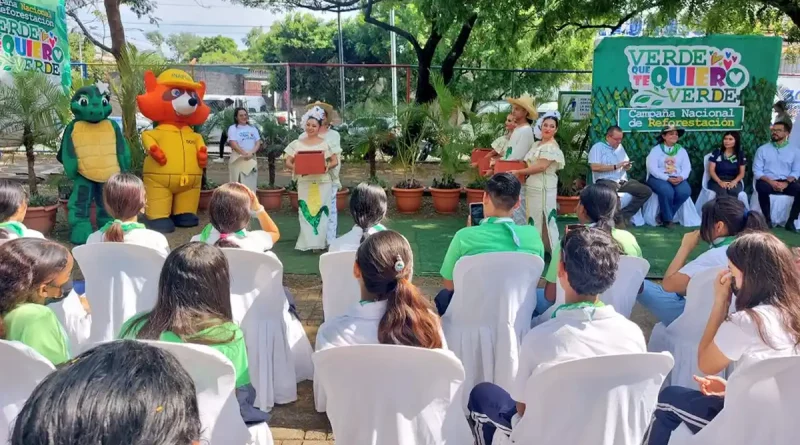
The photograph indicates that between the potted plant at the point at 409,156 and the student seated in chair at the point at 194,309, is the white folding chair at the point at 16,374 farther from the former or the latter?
the potted plant at the point at 409,156

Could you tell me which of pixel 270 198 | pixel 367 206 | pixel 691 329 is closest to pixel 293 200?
pixel 270 198

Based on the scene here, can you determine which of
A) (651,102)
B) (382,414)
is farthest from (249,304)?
(651,102)

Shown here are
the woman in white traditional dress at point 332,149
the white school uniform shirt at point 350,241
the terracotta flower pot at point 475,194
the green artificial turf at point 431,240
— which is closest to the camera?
the white school uniform shirt at point 350,241

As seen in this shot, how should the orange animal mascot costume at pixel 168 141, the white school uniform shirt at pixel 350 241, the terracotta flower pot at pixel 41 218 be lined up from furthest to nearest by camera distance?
the orange animal mascot costume at pixel 168 141 → the terracotta flower pot at pixel 41 218 → the white school uniform shirt at pixel 350 241

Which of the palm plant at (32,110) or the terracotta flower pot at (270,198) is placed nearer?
the palm plant at (32,110)

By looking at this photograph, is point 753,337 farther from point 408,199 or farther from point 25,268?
point 408,199

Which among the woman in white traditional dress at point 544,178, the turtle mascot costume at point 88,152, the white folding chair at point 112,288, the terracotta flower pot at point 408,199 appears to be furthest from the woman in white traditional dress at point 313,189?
the white folding chair at point 112,288

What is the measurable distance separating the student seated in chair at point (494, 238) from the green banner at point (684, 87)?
4.84 metres

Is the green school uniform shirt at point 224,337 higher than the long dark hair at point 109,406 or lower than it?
lower

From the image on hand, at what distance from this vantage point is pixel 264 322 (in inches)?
128

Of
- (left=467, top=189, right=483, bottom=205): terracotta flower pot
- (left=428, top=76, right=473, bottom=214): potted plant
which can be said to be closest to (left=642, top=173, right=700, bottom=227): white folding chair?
(left=467, top=189, right=483, bottom=205): terracotta flower pot

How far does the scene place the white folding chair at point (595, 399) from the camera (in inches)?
75.2

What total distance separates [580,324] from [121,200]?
2.50 m

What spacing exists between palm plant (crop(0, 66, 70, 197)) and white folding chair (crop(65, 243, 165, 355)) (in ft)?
14.0
